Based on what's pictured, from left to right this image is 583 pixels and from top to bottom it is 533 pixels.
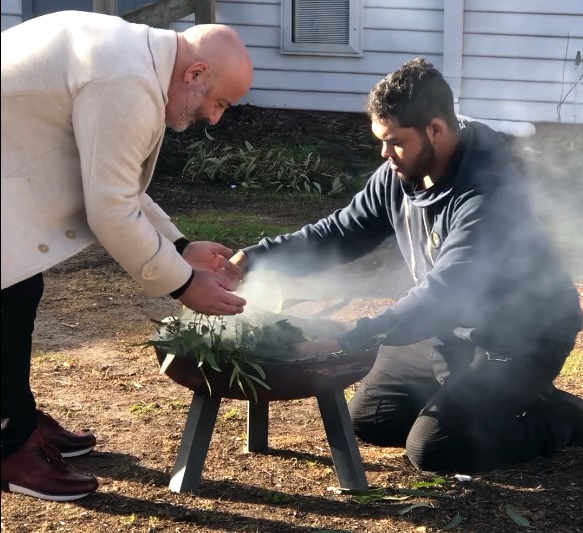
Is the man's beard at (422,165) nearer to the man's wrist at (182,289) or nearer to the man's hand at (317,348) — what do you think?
the man's hand at (317,348)

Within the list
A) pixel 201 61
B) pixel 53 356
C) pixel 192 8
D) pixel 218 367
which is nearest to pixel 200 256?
pixel 218 367

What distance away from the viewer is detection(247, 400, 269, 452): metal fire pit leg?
396 centimetres

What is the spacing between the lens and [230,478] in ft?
12.4

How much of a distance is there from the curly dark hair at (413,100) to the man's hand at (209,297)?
0.97 metres

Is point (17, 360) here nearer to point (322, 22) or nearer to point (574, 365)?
point (574, 365)

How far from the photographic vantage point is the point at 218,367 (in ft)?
10.9

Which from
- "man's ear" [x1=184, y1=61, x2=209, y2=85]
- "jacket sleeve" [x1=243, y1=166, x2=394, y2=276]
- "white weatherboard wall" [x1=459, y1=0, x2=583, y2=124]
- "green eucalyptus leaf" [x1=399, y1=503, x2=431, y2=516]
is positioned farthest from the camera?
"white weatherboard wall" [x1=459, y1=0, x2=583, y2=124]

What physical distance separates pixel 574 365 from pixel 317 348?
215cm

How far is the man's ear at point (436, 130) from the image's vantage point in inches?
144

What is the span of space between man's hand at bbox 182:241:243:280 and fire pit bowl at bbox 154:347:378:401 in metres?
0.35

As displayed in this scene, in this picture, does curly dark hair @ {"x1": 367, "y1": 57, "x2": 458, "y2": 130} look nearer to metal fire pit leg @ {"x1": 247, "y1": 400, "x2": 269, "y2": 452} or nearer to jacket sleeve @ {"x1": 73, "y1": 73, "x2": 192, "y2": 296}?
jacket sleeve @ {"x1": 73, "y1": 73, "x2": 192, "y2": 296}

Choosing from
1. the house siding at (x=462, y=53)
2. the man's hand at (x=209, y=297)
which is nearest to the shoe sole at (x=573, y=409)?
the man's hand at (x=209, y=297)

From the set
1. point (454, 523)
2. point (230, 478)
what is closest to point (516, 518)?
point (454, 523)

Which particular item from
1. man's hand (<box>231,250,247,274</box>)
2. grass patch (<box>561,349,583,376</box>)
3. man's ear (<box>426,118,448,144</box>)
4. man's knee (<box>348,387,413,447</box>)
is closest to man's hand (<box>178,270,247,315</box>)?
man's hand (<box>231,250,247,274</box>)
